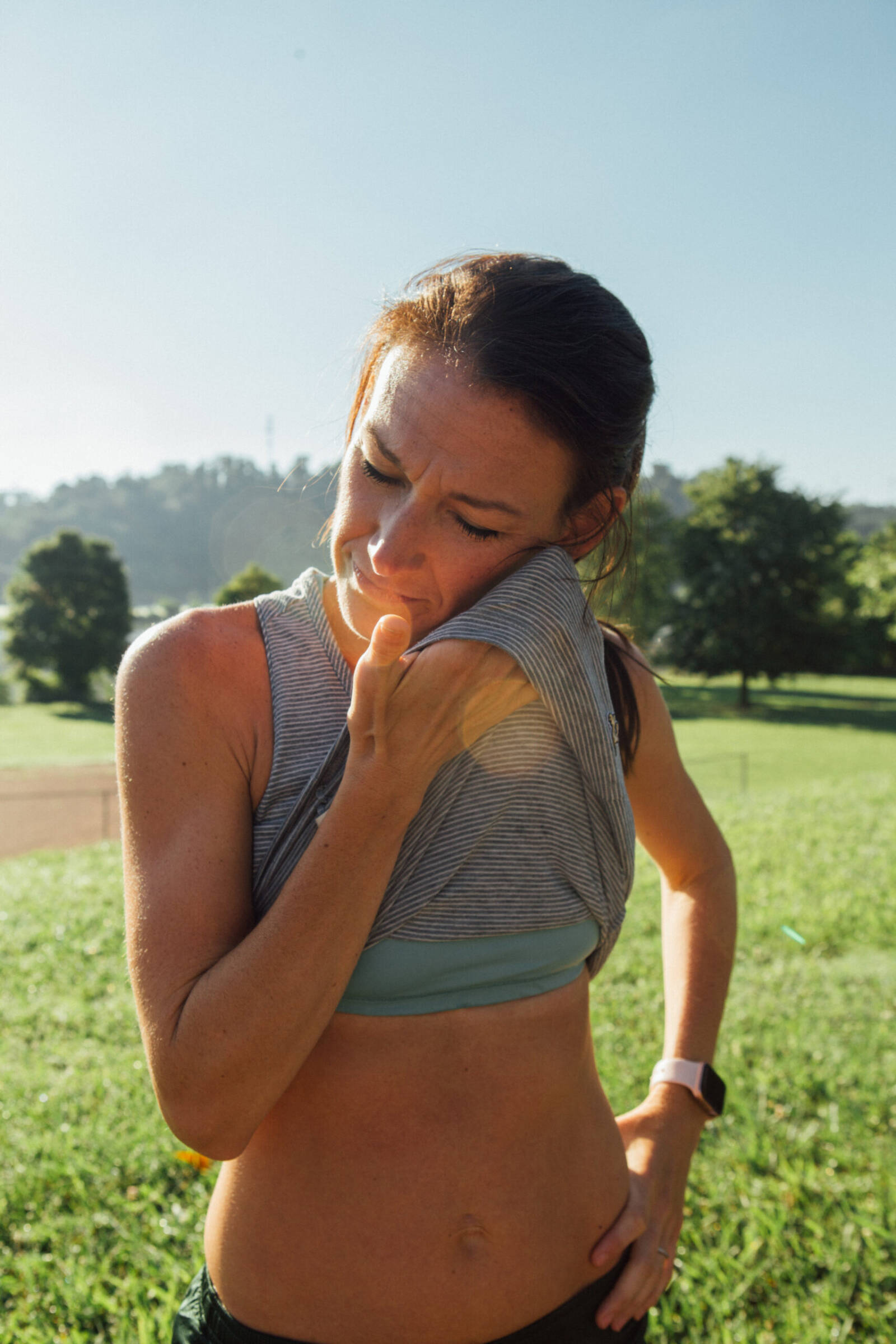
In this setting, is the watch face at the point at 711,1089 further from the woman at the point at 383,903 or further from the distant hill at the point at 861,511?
the distant hill at the point at 861,511

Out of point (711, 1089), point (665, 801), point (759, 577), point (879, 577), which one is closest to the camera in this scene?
point (711, 1089)

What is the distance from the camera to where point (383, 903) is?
Result: 1.35 m

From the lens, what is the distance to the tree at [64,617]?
38.4 metres

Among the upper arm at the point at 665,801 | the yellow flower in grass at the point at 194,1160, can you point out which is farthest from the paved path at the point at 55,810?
the upper arm at the point at 665,801

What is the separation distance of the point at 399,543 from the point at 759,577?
3994 cm

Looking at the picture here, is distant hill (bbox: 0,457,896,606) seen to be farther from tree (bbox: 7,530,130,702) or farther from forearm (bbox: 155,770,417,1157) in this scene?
forearm (bbox: 155,770,417,1157)

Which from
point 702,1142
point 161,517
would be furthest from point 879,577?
point 161,517

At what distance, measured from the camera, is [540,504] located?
58.1 inches

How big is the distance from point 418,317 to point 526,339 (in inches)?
8.1

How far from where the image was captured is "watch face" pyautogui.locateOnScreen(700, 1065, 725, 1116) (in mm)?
1805

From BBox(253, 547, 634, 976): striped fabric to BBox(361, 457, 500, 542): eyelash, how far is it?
9cm

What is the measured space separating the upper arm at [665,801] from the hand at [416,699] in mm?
665

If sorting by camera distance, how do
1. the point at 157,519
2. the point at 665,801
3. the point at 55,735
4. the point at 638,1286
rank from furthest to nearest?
the point at 157,519
the point at 55,735
the point at 665,801
the point at 638,1286

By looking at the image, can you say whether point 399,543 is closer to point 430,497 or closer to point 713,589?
point 430,497
